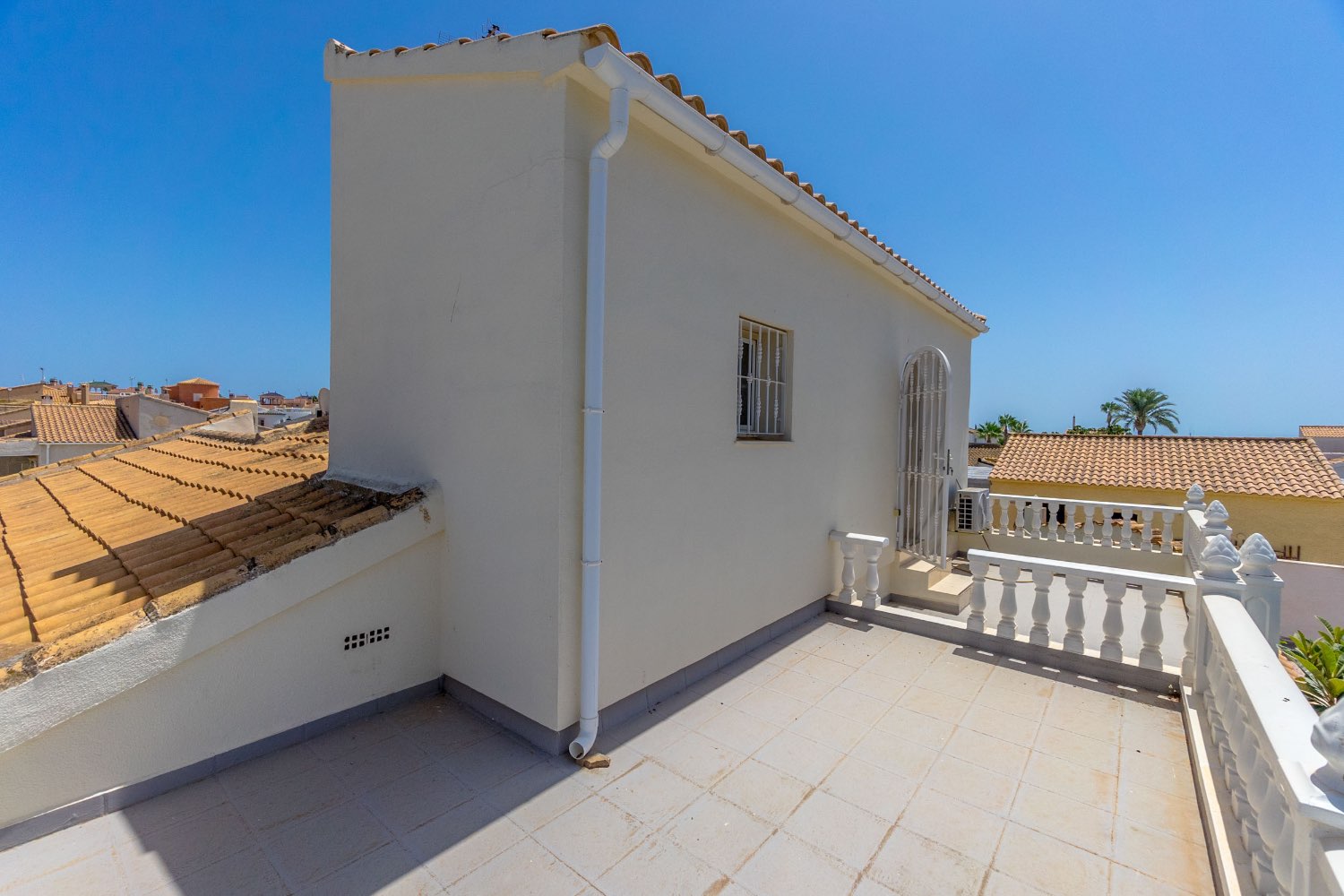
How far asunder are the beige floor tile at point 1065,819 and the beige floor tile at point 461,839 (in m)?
2.93

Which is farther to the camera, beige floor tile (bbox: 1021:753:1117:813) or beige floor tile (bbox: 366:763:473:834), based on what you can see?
beige floor tile (bbox: 1021:753:1117:813)

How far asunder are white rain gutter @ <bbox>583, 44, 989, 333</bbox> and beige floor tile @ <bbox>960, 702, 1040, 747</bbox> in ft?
15.3

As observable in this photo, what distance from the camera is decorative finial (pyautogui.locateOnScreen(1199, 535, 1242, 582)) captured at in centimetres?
389

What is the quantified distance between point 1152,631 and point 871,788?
3.27 m

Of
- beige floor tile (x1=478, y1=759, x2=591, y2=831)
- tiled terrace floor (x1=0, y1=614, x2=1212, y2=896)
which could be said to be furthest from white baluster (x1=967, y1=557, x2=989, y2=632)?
beige floor tile (x1=478, y1=759, x2=591, y2=831)

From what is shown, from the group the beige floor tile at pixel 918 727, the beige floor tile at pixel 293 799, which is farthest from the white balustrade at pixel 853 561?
the beige floor tile at pixel 293 799

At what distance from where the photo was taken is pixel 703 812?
3.07 metres

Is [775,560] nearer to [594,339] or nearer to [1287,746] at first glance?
[594,339]

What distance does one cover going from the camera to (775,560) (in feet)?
18.2

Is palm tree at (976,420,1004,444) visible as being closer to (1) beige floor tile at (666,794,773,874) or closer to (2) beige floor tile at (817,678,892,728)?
(2) beige floor tile at (817,678,892,728)

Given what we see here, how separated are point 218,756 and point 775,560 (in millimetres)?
4618

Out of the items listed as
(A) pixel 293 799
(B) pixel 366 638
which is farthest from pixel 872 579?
(A) pixel 293 799

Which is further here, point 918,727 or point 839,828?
point 918,727

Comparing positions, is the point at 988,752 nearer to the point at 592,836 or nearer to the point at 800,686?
the point at 800,686
